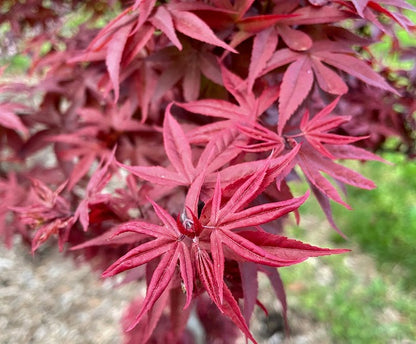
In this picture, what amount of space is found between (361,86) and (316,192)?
0.59 metres

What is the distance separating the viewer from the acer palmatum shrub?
1.95 feet

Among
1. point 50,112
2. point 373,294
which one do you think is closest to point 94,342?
point 50,112

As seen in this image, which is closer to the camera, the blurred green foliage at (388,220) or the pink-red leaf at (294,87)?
the pink-red leaf at (294,87)

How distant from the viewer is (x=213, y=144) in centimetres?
76

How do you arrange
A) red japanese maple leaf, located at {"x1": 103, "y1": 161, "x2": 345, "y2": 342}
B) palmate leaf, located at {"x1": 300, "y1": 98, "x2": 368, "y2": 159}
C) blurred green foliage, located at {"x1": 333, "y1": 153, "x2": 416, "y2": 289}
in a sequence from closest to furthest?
1. red japanese maple leaf, located at {"x1": 103, "y1": 161, "x2": 345, "y2": 342}
2. palmate leaf, located at {"x1": 300, "y1": 98, "x2": 368, "y2": 159}
3. blurred green foliage, located at {"x1": 333, "y1": 153, "x2": 416, "y2": 289}

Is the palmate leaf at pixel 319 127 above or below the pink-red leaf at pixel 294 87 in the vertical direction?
below

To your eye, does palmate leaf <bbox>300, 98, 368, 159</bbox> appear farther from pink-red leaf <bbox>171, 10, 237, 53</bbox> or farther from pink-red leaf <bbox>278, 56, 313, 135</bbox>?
pink-red leaf <bbox>171, 10, 237, 53</bbox>

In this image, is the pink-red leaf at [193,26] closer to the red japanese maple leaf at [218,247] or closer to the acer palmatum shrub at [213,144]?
the acer palmatum shrub at [213,144]

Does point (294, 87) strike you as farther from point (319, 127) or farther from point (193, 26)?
point (193, 26)

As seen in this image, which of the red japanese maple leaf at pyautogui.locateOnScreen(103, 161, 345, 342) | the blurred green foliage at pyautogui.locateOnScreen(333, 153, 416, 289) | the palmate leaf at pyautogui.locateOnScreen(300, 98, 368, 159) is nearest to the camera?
the red japanese maple leaf at pyautogui.locateOnScreen(103, 161, 345, 342)

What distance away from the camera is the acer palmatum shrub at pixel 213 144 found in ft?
1.95

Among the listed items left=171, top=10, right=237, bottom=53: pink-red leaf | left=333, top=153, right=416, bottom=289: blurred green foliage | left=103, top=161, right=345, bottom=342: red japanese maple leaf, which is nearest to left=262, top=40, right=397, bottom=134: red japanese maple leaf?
left=171, top=10, right=237, bottom=53: pink-red leaf

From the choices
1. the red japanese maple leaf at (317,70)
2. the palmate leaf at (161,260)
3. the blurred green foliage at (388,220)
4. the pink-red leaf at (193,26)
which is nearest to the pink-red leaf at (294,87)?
the red japanese maple leaf at (317,70)

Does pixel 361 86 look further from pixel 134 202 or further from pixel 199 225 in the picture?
pixel 199 225
